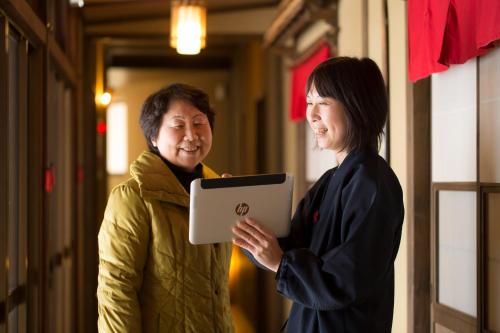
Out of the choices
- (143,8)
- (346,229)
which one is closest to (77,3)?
(143,8)

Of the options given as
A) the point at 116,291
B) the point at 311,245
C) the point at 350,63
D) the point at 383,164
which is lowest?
the point at 116,291

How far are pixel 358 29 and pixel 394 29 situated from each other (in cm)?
65

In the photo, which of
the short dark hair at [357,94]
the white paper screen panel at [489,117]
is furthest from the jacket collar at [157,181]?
the white paper screen panel at [489,117]

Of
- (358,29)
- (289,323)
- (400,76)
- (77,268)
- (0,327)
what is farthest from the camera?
(77,268)

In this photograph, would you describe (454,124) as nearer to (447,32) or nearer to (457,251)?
(447,32)

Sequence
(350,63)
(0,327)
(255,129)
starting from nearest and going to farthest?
1. (350,63)
2. (0,327)
3. (255,129)

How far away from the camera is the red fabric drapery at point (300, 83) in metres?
4.56

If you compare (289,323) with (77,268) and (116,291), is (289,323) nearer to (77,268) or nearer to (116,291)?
(116,291)

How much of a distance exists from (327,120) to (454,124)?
3.67ft

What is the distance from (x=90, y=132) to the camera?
6023 mm

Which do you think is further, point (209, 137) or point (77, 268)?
point (77, 268)

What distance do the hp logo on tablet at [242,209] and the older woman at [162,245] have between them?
39 centimetres

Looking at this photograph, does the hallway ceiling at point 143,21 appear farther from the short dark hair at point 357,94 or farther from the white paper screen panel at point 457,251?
the short dark hair at point 357,94

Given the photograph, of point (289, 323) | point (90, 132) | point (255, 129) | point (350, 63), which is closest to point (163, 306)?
point (289, 323)
